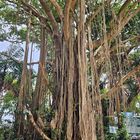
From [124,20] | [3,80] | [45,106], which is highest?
[124,20]

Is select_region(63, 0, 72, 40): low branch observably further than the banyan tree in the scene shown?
Yes

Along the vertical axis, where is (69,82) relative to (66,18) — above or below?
below

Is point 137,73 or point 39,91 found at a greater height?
point 137,73

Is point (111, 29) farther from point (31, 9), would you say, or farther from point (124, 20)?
point (31, 9)

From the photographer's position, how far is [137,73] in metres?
4.92

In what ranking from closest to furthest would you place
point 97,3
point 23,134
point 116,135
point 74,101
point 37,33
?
point 74,101 < point 23,134 < point 97,3 < point 116,135 < point 37,33

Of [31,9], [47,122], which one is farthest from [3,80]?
[47,122]

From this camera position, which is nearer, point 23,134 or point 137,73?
point 23,134

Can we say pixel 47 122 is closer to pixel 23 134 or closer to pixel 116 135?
pixel 23 134

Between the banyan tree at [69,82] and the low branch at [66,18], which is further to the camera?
the low branch at [66,18]

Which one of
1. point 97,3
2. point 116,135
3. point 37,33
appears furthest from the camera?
point 37,33

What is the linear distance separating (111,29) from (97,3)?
0.33m

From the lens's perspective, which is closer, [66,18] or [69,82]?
[69,82]

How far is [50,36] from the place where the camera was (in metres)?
Answer: 3.89
